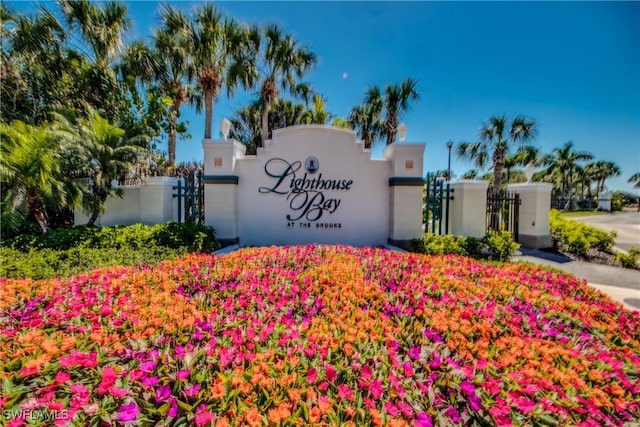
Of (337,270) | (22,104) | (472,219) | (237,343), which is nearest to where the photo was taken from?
(237,343)

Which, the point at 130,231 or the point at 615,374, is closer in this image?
the point at 615,374

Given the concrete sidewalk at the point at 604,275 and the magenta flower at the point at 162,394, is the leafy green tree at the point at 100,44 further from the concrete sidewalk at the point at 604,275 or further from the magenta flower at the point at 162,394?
the concrete sidewalk at the point at 604,275

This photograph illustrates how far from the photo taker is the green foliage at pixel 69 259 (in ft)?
15.1

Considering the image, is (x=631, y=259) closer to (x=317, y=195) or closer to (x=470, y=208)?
(x=470, y=208)

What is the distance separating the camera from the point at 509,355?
2404mm

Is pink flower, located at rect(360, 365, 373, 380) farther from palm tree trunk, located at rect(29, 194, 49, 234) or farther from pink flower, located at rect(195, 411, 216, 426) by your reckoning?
palm tree trunk, located at rect(29, 194, 49, 234)

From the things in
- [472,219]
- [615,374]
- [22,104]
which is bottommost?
[615,374]

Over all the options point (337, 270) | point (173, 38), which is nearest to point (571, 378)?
point (337, 270)

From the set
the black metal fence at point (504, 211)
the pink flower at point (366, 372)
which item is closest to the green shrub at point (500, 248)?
the black metal fence at point (504, 211)

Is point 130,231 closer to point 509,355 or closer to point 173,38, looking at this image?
point 509,355

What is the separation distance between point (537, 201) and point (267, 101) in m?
13.3

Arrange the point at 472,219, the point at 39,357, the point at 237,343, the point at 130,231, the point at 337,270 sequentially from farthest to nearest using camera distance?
1. the point at 472,219
2. the point at 130,231
3. the point at 337,270
4. the point at 237,343
5. the point at 39,357

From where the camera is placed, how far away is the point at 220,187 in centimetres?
877
